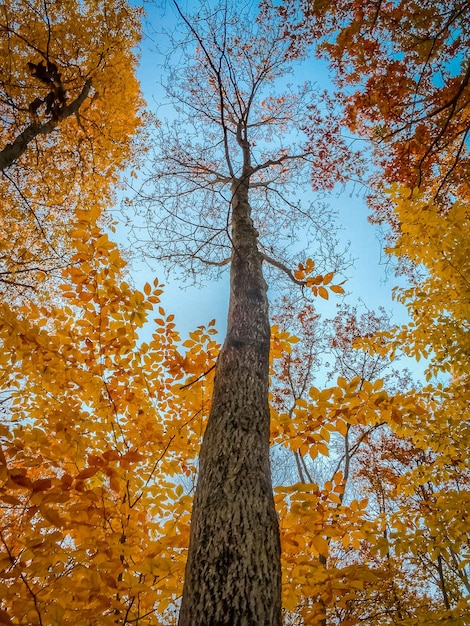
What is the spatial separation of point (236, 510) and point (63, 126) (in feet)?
29.8

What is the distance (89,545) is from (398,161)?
5.81m

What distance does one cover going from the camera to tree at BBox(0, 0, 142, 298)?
6133 mm

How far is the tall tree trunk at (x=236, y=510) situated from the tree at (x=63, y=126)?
497 cm

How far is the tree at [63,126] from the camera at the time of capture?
613 centimetres

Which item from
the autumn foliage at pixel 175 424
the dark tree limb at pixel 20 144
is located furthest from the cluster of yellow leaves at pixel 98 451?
the dark tree limb at pixel 20 144

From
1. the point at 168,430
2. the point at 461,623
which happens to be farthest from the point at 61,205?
the point at 461,623

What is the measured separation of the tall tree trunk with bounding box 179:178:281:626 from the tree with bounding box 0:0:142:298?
16.3ft

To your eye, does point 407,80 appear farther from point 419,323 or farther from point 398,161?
point 419,323

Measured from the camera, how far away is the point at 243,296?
2895 mm

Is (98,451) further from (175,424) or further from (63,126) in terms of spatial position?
(63,126)

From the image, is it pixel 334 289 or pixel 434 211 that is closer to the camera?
pixel 334 289

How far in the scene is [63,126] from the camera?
767 centimetres

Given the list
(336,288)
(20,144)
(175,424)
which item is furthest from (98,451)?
(20,144)

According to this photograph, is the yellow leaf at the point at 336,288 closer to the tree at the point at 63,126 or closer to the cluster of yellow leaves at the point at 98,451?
the cluster of yellow leaves at the point at 98,451
